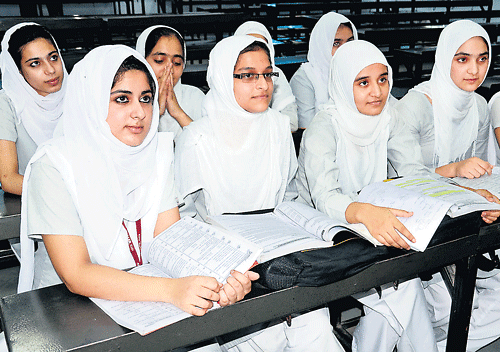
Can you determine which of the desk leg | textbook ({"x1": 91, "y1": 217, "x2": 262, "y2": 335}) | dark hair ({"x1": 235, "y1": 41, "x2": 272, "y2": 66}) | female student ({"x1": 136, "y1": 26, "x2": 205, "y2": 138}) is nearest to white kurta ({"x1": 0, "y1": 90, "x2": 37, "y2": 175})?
female student ({"x1": 136, "y1": 26, "x2": 205, "y2": 138})

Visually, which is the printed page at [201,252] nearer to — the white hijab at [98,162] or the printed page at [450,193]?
the white hijab at [98,162]

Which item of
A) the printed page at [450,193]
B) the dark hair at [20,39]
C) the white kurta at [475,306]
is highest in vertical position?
the dark hair at [20,39]

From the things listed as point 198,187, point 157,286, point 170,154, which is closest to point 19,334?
point 157,286

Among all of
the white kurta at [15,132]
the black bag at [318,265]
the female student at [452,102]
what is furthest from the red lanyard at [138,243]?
the female student at [452,102]

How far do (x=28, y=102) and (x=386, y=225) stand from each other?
176cm

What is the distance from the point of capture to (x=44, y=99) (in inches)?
89.8

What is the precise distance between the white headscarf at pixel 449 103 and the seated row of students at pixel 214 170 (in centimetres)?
4

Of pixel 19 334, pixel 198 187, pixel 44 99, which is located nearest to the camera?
pixel 19 334

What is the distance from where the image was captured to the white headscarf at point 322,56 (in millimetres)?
3334

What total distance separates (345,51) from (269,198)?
2.17 feet

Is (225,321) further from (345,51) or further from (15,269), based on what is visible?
(15,269)

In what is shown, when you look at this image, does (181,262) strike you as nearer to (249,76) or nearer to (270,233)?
(270,233)

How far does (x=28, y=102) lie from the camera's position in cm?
221

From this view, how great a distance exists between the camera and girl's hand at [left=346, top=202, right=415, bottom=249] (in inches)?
49.7
